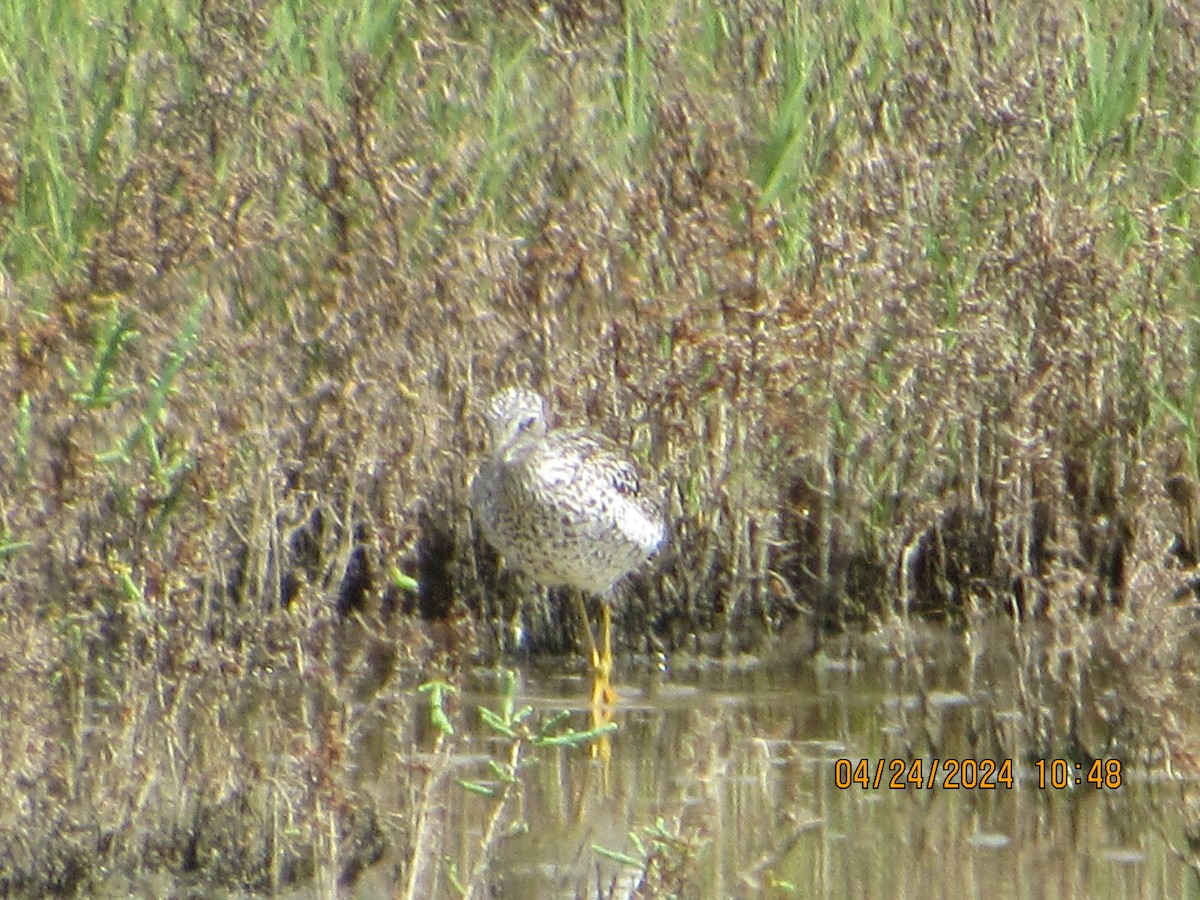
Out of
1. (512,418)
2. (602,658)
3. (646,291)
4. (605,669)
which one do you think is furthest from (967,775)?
(646,291)

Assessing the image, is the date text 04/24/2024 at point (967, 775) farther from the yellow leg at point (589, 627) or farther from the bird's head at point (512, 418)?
the bird's head at point (512, 418)

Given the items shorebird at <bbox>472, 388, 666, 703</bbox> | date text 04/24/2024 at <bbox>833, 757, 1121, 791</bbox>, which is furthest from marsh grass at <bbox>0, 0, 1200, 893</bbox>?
shorebird at <bbox>472, 388, 666, 703</bbox>

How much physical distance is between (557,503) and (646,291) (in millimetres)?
708

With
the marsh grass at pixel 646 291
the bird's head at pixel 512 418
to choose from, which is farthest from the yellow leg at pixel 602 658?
the bird's head at pixel 512 418

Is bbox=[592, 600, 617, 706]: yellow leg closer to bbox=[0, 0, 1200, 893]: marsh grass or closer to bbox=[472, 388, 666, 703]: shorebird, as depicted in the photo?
bbox=[472, 388, 666, 703]: shorebird

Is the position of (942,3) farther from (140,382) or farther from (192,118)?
(140,382)

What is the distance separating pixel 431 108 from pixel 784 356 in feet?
4.67

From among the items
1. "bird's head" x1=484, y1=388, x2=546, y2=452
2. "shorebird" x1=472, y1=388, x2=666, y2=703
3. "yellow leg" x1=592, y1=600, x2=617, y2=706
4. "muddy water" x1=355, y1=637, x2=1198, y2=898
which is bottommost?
"muddy water" x1=355, y1=637, x2=1198, y2=898

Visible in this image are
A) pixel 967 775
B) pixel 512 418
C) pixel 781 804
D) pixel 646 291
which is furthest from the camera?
pixel 646 291

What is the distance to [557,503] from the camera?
6641 millimetres

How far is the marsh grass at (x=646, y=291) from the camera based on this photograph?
6.20m

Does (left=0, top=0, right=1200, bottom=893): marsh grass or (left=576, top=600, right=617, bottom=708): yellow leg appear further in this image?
(left=576, top=600, right=617, bottom=708): yellow leg

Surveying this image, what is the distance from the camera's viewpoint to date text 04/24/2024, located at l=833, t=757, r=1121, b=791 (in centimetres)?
567

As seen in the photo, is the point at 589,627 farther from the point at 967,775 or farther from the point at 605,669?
the point at 967,775
